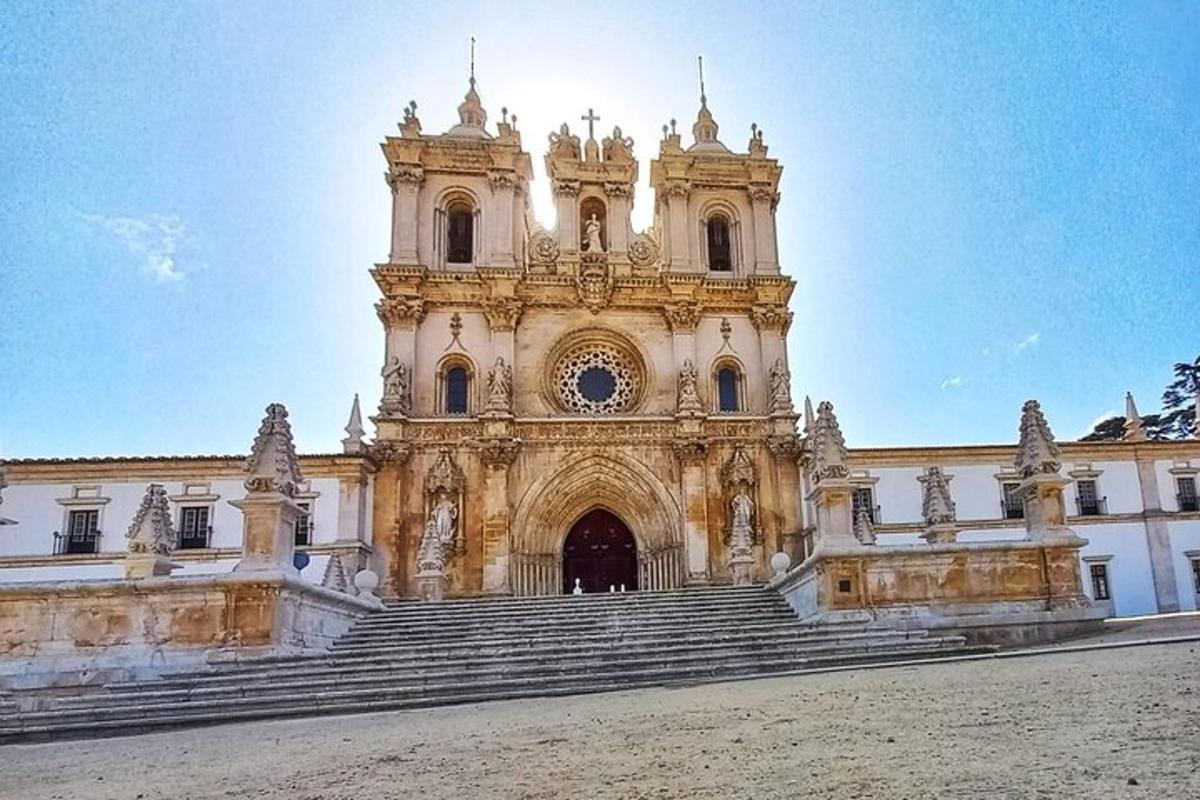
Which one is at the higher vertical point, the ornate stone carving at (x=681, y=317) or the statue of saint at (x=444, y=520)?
the ornate stone carving at (x=681, y=317)

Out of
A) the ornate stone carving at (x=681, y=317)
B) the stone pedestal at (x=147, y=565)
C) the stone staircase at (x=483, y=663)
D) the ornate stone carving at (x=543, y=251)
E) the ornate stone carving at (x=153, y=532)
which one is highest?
the ornate stone carving at (x=543, y=251)

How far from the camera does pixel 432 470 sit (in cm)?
2581

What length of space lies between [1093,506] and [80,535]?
35133mm

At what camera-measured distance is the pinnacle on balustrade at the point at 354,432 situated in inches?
1069

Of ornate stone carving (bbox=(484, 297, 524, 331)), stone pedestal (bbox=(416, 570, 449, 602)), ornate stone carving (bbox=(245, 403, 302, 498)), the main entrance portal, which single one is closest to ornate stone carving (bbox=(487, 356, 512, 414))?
ornate stone carving (bbox=(484, 297, 524, 331))

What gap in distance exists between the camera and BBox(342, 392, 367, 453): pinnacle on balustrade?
1069 inches

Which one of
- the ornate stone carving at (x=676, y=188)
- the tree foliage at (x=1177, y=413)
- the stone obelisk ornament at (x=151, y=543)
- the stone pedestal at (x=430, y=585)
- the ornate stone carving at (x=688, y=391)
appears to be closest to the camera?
the stone obelisk ornament at (x=151, y=543)

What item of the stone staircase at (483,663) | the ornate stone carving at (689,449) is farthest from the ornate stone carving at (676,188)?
the stone staircase at (483,663)

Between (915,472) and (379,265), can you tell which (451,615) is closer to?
(379,265)

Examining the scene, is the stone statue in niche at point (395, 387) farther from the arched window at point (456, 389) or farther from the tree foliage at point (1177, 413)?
the tree foliage at point (1177, 413)

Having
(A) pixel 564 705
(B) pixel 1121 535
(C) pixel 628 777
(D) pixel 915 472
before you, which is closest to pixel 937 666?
(A) pixel 564 705

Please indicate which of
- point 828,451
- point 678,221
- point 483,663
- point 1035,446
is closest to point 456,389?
point 678,221

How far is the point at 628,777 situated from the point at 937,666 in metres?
6.57

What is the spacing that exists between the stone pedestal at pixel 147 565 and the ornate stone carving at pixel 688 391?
50.2 feet
